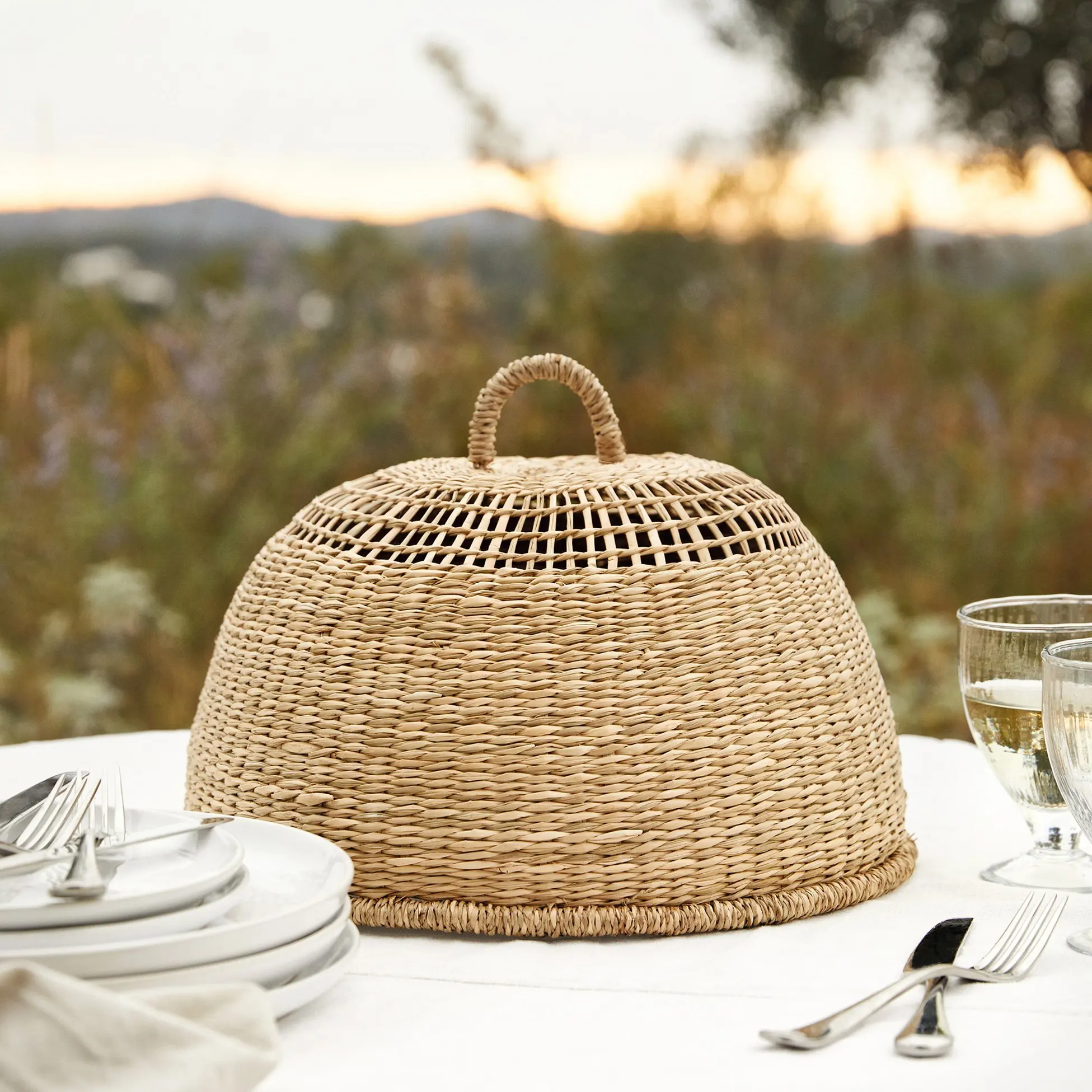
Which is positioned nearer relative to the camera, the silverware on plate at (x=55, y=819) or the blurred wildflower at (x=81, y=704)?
the silverware on plate at (x=55, y=819)

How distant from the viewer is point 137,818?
75 cm

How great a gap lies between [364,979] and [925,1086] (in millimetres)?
288

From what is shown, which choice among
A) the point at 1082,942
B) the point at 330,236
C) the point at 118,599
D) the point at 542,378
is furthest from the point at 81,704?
the point at 1082,942

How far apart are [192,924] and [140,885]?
0.13 feet

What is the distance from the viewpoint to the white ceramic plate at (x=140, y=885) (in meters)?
0.61

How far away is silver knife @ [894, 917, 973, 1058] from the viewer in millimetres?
604

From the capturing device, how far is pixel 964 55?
2328mm

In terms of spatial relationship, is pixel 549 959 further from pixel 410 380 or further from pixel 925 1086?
pixel 410 380

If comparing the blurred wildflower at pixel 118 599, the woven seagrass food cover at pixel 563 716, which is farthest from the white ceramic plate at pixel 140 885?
the blurred wildflower at pixel 118 599

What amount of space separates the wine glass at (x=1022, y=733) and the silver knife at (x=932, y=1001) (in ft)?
0.44

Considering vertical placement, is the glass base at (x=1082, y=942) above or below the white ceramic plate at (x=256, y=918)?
below

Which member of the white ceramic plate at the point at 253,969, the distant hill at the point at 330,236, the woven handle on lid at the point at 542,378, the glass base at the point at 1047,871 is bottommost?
the glass base at the point at 1047,871

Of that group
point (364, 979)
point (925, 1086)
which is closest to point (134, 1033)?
point (364, 979)

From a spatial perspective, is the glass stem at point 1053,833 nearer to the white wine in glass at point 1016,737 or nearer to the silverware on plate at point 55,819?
the white wine in glass at point 1016,737
